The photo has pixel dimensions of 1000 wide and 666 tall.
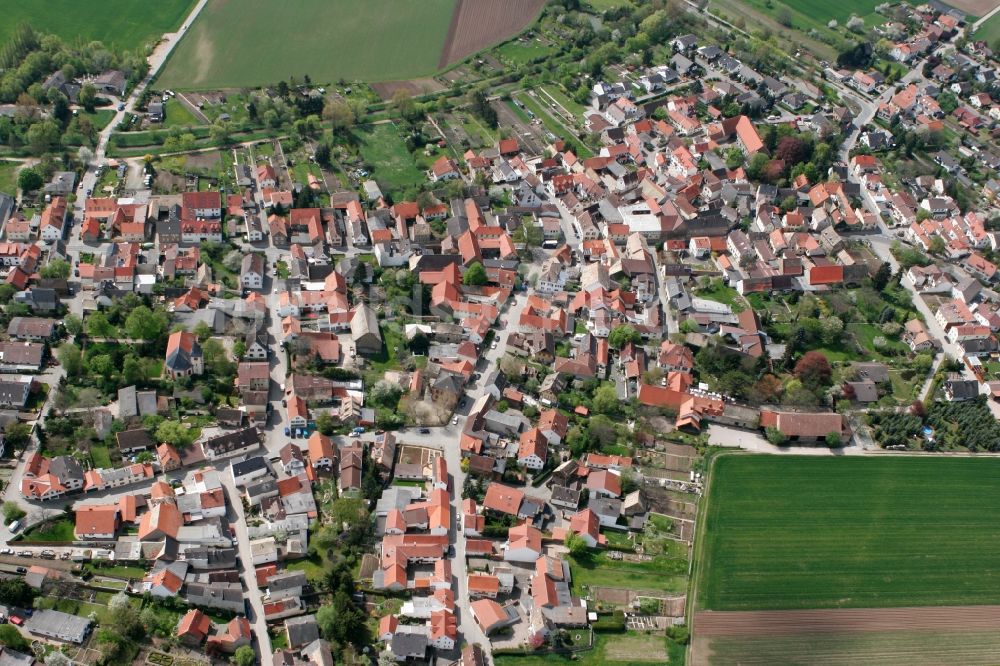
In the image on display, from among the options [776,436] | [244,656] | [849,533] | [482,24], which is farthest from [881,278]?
[482,24]

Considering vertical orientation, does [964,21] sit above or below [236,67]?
above

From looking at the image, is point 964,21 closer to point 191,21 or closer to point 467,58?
point 467,58

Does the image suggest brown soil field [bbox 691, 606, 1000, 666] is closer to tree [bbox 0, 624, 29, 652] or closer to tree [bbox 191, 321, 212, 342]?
tree [bbox 0, 624, 29, 652]

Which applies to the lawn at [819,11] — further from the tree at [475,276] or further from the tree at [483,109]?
the tree at [475,276]

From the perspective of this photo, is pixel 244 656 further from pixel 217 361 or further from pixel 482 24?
pixel 482 24

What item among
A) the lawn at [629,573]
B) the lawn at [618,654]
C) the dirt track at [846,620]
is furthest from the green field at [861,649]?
the lawn at [629,573]

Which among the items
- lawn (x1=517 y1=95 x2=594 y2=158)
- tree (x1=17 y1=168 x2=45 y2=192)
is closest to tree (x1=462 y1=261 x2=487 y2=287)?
lawn (x1=517 y1=95 x2=594 y2=158)

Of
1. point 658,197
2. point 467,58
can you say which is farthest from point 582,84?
point 658,197
